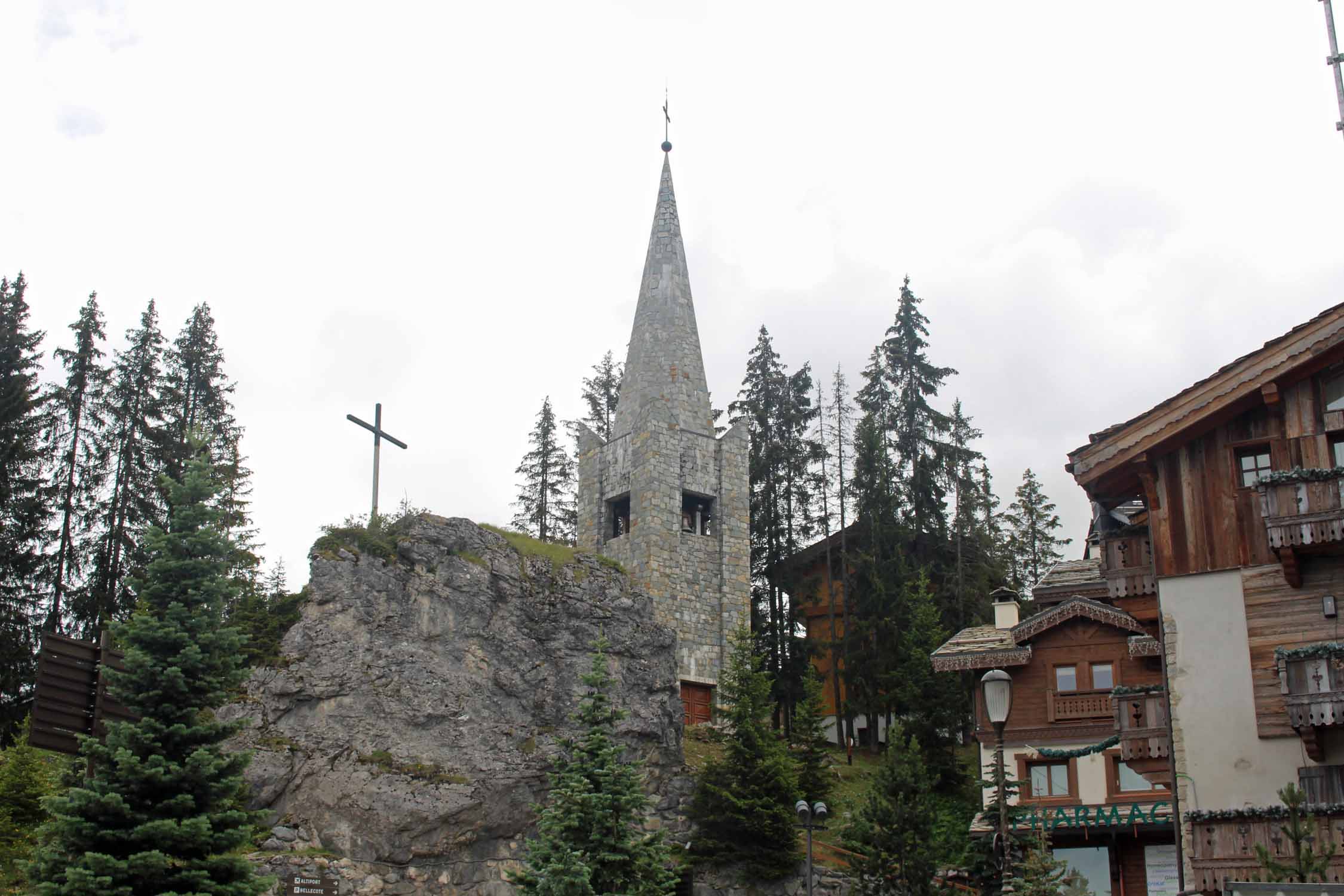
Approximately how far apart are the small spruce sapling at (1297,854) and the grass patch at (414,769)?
61.3 ft

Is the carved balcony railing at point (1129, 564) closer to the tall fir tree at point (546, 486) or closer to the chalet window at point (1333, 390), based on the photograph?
the chalet window at point (1333, 390)

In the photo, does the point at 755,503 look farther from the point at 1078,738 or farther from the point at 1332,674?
the point at 1332,674

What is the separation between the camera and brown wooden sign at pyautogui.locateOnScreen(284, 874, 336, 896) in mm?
26936

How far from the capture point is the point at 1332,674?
1941 centimetres

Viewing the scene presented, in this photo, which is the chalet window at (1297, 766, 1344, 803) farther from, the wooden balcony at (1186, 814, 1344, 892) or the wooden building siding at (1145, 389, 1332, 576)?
the wooden building siding at (1145, 389, 1332, 576)

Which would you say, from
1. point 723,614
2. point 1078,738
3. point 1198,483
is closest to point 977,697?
point 1078,738

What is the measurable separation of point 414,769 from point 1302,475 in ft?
66.0

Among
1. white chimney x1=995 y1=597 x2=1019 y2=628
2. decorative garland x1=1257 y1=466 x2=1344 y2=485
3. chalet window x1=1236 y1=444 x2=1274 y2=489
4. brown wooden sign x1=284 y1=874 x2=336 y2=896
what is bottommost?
brown wooden sign x1=284 y1=874 x2=336 y2=896

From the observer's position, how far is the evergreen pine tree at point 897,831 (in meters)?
28.0

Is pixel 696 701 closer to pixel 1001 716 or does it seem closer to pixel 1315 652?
pixel 1315 652

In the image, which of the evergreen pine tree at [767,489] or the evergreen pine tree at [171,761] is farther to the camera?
the evergreen pine tree at [767,489]

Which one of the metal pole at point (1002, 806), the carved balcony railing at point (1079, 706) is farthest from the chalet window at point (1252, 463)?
the carved balcony railing at point (1079, 706)

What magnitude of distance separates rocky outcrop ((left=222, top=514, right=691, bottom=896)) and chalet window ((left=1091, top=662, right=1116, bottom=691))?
36.4ft

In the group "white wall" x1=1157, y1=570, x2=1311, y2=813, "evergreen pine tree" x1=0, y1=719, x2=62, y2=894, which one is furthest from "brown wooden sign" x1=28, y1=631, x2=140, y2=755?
"white wall" x1=1157, y1=570, x2=1311, y2=813
